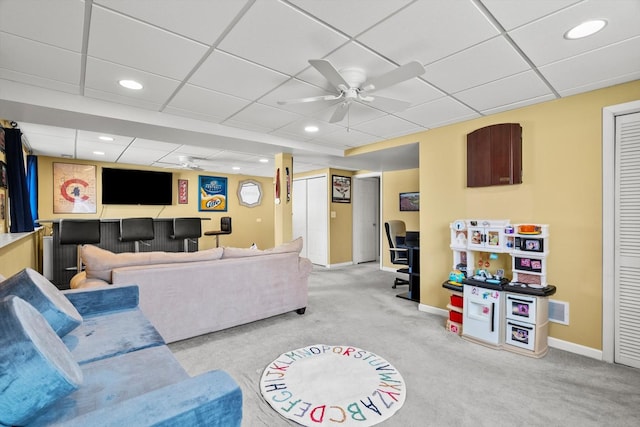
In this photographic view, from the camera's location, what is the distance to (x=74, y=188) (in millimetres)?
6148

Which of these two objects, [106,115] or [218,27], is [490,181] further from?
[106,115]

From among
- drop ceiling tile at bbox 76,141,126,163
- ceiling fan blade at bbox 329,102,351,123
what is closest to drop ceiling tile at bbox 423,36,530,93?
ceiling fan blade at bbox 329,102,351,123

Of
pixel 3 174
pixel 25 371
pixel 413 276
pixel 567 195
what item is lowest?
pixel 413 276

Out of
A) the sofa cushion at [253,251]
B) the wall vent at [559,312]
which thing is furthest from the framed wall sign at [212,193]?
the wall vent at [559,312]

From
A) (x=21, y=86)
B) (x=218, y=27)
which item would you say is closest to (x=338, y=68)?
(x=218, y=27)

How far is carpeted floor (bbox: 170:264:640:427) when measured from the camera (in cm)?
187

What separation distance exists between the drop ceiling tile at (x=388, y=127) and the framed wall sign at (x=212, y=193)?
533cm

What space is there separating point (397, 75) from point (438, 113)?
148cm

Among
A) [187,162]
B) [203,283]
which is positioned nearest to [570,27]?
[203,283]

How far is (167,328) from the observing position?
9.00ft

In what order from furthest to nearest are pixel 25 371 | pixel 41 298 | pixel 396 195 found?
pixel 396 195
pixel 41 298
pixel 25 371

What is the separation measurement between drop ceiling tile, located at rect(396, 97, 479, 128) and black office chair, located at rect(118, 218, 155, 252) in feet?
15.4

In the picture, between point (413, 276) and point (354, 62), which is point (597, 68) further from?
point (413, 276)

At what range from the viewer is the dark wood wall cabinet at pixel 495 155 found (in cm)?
313
